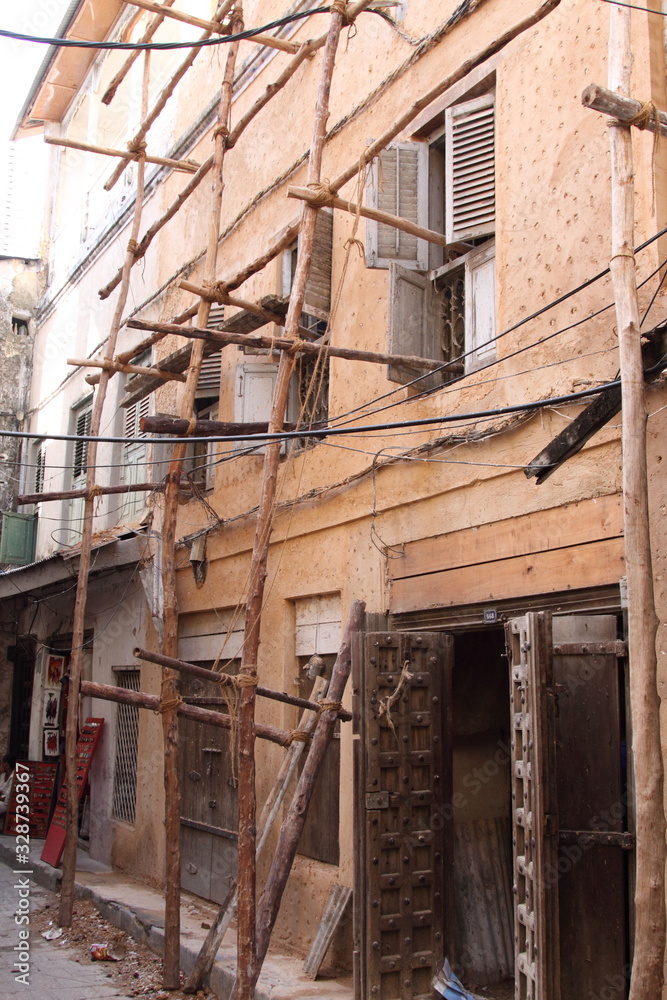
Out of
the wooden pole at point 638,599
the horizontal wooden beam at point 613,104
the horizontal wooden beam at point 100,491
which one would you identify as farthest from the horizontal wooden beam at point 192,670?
the horizontal wooden beam at point 100,491

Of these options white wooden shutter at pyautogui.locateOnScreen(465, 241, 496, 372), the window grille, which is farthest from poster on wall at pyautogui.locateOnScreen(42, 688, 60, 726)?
white wooden shutter at pyautogui.locateOnScreen(465, 241, 496, 372)

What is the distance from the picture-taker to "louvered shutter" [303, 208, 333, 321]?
26.7 ft

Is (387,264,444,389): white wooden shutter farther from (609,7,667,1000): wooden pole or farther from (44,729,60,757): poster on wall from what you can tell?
(44,729,60,757): poster on wall

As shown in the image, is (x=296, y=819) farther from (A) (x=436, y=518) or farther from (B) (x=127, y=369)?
(B) (x=127, y=369)

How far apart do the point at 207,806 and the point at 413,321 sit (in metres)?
5.36

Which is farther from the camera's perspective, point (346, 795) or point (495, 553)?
point (346, 795)

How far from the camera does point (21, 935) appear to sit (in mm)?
8250

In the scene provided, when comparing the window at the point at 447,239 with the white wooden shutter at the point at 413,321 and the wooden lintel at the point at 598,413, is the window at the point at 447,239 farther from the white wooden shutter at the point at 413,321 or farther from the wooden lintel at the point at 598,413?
the wooden lintel at the point at 598,413

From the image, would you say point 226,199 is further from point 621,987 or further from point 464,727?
point 621,987

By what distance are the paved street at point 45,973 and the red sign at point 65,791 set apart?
5.36 ft

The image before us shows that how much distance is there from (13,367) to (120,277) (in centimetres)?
902

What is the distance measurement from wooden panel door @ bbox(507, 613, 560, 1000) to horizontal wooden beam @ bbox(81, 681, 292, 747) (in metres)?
1.52

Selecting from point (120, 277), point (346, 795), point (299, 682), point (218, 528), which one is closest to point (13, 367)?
point (120, 277)

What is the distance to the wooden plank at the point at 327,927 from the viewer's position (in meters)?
6.61
